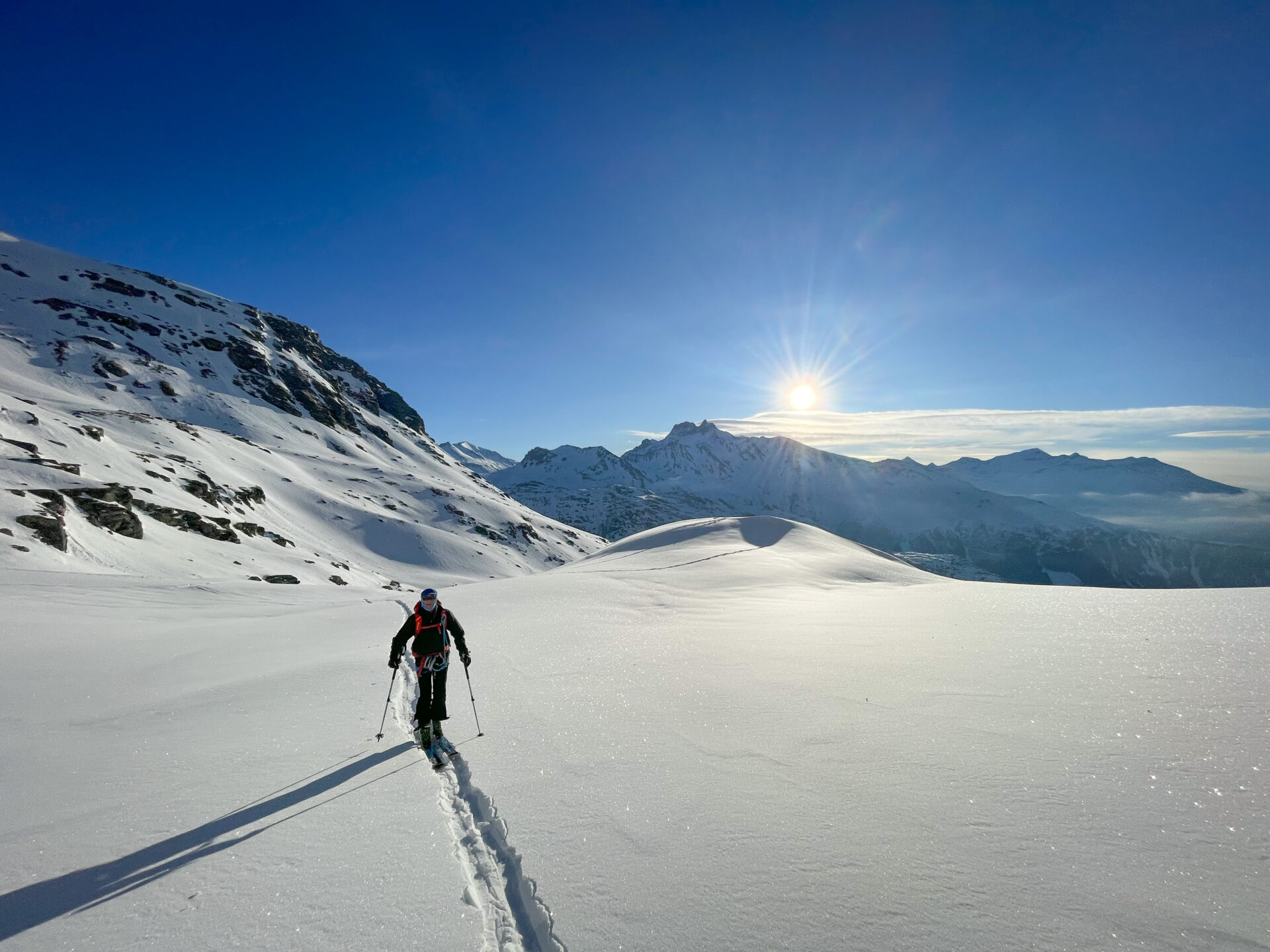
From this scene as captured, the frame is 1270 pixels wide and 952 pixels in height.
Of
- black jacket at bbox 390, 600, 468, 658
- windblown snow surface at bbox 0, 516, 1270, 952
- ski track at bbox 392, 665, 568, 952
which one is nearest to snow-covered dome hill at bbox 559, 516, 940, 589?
windblown snow surface at bbox 0, 516, 1270, 952

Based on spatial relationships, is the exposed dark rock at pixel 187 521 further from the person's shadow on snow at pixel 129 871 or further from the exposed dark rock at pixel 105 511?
the person's shadow on snow at pixel 129 871

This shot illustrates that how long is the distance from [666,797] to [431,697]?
4332mm

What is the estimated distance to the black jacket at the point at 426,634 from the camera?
28.8 ft

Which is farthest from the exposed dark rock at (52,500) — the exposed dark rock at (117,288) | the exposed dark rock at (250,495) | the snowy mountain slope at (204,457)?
the exposed dark rock at (117,288)

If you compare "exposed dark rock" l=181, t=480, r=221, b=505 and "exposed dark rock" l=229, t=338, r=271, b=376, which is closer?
"exposed dark rock" l=181, t=480, r=221, b=505

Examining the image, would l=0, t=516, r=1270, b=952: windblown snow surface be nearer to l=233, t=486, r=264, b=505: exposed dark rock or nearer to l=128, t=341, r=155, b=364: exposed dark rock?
l=233, t=486, r=264, b=505: exposed dark rock

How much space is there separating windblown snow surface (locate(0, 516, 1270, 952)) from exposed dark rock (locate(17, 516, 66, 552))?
18129 millimetres

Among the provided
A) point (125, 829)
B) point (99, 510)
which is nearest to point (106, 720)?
point (125, 829)

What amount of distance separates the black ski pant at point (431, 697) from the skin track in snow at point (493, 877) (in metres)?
1.27

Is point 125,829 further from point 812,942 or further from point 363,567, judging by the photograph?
point 363,567

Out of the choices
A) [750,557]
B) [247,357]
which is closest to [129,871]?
[750,557]

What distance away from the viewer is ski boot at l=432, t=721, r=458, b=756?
772 cm

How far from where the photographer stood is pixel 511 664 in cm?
1230

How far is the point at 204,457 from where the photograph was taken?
63.1 meters
